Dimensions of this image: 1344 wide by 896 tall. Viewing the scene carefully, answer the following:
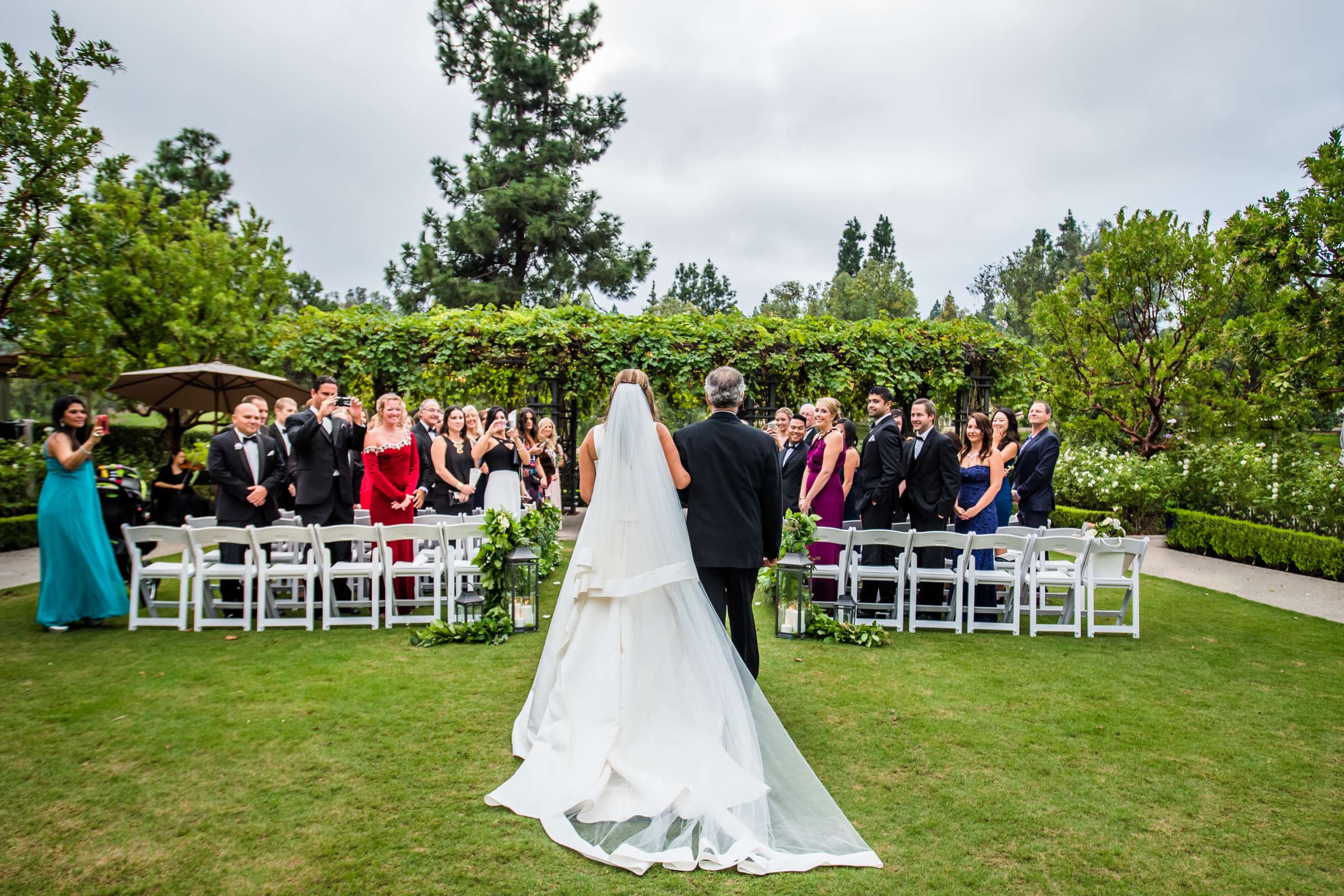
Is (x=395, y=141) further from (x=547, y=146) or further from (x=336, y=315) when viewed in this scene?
(x=336, y=315)

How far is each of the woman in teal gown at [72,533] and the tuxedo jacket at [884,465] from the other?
6392 millimetres

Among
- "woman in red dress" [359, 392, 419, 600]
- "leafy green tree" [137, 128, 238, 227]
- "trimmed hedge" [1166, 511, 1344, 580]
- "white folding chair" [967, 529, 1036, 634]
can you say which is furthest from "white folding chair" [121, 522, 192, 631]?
"leafy green tree" [137, 128, 238, 227]

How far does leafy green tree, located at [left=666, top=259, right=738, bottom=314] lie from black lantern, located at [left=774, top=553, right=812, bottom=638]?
180ft

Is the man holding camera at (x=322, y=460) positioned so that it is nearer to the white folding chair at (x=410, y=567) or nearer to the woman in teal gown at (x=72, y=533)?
the white folding chair at (x=410, y=567)

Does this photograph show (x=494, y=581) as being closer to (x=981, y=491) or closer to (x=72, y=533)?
(x=72, y=533)

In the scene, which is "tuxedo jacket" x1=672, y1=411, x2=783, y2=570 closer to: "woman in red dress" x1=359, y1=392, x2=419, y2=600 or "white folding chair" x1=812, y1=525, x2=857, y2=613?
"white folding chair" x1=812, y1=525, x2=857, y2=613

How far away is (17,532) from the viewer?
11188 mm

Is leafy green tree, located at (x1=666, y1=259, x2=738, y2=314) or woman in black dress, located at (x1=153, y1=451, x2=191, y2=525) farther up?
leafy green tree, located at (x1=666, y1=259, x2=738, y2=314)

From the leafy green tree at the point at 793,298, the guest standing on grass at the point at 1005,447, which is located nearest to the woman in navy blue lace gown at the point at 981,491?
the guest standing on grass at the point at 1005,447

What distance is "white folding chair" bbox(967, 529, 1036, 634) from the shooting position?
6.46 metres

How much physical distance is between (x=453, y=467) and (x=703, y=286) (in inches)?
2163

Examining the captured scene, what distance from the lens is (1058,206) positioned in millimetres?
57906

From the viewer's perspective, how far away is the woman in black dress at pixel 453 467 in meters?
8.58

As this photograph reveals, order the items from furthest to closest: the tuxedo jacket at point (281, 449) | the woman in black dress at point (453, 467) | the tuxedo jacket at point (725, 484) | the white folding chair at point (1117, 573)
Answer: the woman in black dress at point (453, 467), the tuxedo jacket at point (281, 449), the white folding chair at point (1117, 573), the tuxedo jacket at point (725, 484)
